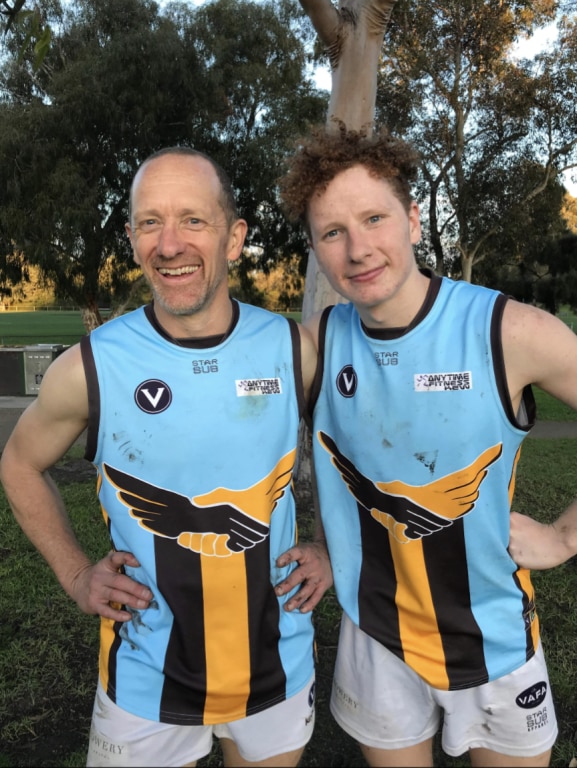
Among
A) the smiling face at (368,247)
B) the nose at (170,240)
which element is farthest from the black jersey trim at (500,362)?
the nose at (170,240)

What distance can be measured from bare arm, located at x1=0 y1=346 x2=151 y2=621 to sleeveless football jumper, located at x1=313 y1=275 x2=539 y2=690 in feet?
2.71

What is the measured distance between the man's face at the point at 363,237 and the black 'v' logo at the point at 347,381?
22cm

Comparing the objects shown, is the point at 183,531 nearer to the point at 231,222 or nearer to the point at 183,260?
the point at 183,260

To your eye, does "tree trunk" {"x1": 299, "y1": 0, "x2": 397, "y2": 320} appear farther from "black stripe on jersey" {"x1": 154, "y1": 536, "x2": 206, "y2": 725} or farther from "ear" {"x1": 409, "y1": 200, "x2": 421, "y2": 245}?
"black stripe on jersey" {"x1": 154, "y1": 536, "x2": 206, "y2": 725}

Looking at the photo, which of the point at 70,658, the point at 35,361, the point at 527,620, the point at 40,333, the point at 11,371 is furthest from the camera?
the point at 40,333

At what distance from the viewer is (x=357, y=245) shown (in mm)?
1987

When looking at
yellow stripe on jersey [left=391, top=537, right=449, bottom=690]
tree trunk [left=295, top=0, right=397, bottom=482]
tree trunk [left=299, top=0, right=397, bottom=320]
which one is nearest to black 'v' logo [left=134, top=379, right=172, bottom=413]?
yellow stripe on jersey [left=391, top=537, right=449, bottom=690]

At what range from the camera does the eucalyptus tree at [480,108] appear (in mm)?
19328

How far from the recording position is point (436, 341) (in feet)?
6.60

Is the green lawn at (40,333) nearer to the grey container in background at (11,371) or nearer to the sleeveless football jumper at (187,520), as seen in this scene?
the grey container in background at (11,371)

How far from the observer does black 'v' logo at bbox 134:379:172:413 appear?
2008 mm

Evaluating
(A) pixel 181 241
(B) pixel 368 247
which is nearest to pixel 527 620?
(B) pixel 368 247

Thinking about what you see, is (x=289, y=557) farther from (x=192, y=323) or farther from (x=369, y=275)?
(x=369, y=275)

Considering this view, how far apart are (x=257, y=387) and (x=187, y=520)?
1.61 feet
